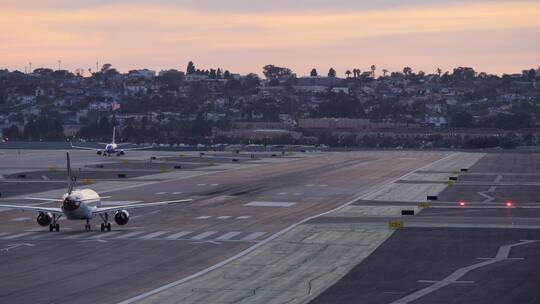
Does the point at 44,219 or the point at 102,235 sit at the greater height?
the point at 44,219

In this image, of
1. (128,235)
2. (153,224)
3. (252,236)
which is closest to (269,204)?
(153,224)

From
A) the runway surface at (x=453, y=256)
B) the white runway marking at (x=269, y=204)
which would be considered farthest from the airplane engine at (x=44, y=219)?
the white runway marking at (x=269, y=204)

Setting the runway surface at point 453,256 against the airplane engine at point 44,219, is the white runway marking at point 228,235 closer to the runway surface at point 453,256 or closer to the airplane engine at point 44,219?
the runway surface at point 453,256

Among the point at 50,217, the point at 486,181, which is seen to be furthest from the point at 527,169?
the point at 50,217

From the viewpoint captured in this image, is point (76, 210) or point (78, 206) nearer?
point (78, 206)

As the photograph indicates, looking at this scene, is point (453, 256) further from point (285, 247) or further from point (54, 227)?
point (54, 227)

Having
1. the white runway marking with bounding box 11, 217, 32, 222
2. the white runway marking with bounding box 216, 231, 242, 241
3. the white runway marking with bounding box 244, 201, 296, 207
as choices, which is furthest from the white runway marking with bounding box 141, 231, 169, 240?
the white runway marking with bounding box 244, 201, 296, 207
